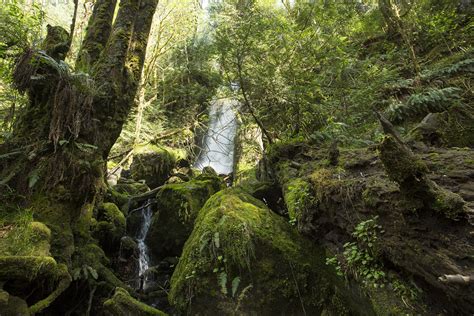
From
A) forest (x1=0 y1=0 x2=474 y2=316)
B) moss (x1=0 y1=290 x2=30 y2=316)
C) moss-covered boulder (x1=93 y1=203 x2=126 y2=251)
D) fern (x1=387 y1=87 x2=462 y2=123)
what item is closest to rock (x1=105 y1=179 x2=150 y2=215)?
forest (x1=0 y1=0 x2=474 y2=316)

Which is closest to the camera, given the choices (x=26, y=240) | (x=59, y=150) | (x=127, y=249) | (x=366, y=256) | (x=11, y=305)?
(x=366, y=256)

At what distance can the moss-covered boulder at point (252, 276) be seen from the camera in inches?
138

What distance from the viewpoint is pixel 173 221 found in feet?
22.9

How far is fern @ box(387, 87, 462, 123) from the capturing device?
5004 millimetres

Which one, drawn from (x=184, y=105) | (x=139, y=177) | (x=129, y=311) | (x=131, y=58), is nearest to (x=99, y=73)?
(x=131, y=58)

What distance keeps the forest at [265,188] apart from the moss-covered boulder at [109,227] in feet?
0.11

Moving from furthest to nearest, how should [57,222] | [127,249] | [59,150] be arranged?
[127,249]
[59,150]
[57,222]

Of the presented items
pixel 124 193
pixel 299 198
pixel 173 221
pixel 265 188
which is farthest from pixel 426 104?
pixel 124 193

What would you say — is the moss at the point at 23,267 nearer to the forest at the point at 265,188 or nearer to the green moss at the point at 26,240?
the forest at the point at 265,188

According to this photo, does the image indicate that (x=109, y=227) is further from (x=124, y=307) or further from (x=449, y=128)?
(x=449, y=128)

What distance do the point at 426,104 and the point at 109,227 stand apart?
6889 mm

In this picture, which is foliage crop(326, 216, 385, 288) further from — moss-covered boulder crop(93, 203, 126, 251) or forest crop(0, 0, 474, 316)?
moss-covered boulder crop(93, 203, 126, 251)

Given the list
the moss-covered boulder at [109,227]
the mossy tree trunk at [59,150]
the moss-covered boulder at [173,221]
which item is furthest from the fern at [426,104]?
the moss-covered boulder at [109,227]

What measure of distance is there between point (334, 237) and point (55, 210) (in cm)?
417
